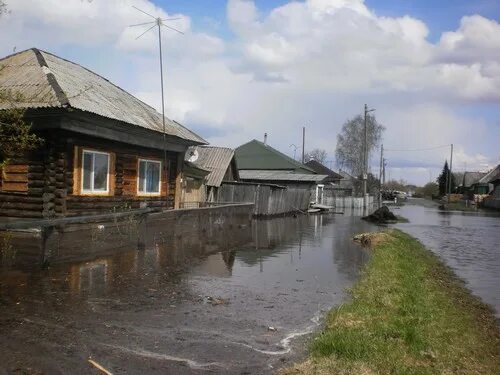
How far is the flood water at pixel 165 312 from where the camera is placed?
16.4 ft

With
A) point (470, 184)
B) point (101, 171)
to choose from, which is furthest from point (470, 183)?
point (101, 171)

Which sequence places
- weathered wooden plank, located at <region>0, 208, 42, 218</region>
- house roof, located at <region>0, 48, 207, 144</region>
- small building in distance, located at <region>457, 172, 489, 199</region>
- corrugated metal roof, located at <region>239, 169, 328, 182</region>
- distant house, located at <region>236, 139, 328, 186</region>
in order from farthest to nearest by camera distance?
1. small building in distance, located at <region>457, 172, 489, 199</region>
2. distant house, located at <region>236, 139, 328, 186</region>
3. corrugated metal roof, located at <region>239, 169, 328, 182</region>
4. weathered wooden plank, located at <region>0, 208, 42, 218</region>
5. house roof, located at <region>0, 48, 207, 144</region>

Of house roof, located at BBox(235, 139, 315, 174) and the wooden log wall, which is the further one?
house roof, located at BBox(235, 139, 315, 174)

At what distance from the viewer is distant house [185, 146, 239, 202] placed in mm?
27688

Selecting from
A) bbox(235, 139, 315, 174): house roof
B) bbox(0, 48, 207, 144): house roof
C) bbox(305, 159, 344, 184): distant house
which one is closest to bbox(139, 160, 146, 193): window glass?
bbox(0, 48, 207, 144): house roof

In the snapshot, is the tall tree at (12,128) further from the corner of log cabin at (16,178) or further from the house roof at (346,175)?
the house roof at (346,175)

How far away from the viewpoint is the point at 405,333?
236 inches

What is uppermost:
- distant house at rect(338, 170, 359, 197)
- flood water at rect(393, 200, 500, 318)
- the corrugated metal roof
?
distant house at rect(338, 170, 359, 197)

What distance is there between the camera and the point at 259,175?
4128 centimetres

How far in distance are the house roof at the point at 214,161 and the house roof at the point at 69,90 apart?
28.9 ft

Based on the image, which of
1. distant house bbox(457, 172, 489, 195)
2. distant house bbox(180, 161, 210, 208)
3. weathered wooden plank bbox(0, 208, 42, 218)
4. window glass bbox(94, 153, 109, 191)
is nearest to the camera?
weathered wooden plank bbox(0, 208, 42, 218)

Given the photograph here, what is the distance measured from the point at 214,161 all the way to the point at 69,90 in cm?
1685

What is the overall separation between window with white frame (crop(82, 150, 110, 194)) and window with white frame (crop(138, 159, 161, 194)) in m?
1.87

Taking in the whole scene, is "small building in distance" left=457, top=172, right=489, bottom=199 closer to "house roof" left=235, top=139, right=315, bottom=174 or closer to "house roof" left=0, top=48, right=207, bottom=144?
"house roof" left=235, top=139, right=315, bottom=174
